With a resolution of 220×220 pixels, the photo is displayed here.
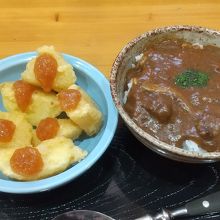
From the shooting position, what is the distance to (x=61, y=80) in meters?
1.49

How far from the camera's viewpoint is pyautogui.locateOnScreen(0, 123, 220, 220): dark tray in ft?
4.44

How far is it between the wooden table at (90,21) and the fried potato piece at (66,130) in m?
0.45

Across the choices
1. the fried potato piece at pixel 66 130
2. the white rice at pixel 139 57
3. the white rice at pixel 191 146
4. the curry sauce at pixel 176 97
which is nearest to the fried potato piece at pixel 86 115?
the fried potato piece at pixel 66 130

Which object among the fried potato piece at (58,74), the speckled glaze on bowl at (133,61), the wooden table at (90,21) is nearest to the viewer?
the speckled glaze on bowl at (133,61)

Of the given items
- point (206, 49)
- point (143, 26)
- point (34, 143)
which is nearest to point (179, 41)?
point (206, 49)

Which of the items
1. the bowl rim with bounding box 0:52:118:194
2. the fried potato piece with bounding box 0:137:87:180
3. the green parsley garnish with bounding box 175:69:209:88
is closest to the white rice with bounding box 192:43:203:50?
the green parsley garnish with bounding box 175:69:209:88

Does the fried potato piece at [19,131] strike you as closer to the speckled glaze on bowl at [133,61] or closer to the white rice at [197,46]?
the speckled glaze on bowl at [133,61]

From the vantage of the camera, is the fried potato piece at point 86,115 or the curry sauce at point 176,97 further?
the fried potato piece at point 86,115

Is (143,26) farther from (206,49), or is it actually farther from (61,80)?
(61,80)

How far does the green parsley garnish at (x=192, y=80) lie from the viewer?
1371mm

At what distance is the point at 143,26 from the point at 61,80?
0.70 metres

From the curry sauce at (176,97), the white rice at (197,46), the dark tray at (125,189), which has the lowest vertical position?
the dark tray at (125,189)

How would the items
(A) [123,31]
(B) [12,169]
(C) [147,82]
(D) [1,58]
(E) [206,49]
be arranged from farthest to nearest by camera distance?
(A) [123,31] → (D) [1,58] → (E) [206,49] → (C) [147,82] → (B) [12,169]

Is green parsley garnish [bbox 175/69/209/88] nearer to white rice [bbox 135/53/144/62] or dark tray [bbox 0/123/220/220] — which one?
white rice [bbox 135/53/144/62]
